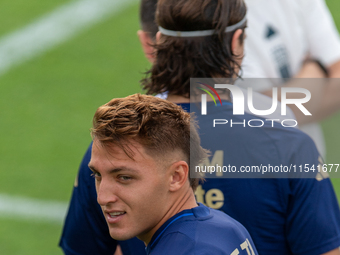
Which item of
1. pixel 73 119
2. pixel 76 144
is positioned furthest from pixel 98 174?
pixel 73 119

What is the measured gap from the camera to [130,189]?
1738 millimetres

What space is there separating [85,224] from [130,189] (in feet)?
2.33

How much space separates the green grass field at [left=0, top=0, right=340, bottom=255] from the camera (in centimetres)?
481

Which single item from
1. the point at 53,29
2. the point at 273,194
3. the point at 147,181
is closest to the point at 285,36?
the point at 273,194

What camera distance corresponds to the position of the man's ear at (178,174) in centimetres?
179

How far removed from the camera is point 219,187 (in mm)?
2145

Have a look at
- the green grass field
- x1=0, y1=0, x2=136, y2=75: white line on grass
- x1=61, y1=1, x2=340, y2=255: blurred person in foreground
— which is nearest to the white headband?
x1=61, y1=1, x2=340, y2=255: blurred person in foreground

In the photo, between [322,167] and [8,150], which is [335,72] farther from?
[8,150]

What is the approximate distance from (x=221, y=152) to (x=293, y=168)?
0.96 feet

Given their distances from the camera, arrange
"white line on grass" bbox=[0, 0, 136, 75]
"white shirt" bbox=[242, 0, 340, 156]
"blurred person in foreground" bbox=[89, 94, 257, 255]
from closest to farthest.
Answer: "blurred person in foreground" bbox=[89, 94, 257, 255] < "white shirt" bbox=[242, 0, 340, 156] < "white line on grass" bbox=[0, 0, 136, 75]

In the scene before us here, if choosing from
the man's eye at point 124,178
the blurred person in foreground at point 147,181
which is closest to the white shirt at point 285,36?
the blurred person in foreground at point 147,181

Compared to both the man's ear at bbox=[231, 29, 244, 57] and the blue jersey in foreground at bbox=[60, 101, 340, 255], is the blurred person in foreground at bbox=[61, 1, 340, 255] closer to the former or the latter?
the blue jersey in foreground at bbox=[60, 101, 340, 255]

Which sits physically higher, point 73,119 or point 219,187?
point 219,187

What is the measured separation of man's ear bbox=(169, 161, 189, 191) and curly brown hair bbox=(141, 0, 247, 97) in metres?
0.51
